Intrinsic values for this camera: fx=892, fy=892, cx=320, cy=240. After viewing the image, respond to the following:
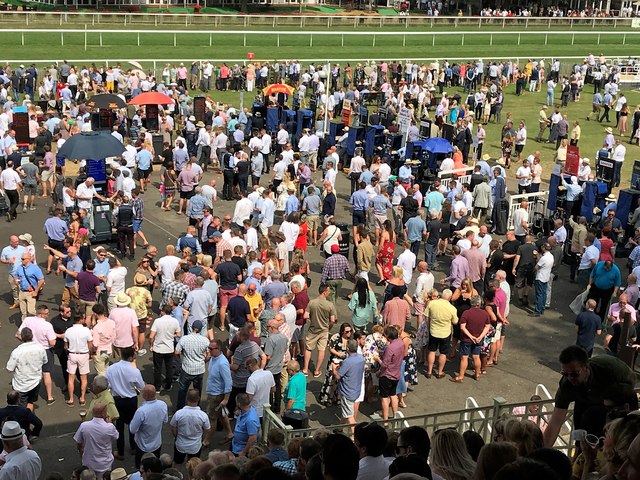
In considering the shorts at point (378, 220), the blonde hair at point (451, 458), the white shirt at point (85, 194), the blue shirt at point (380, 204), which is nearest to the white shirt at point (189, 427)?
the blonde hair at point (451, 458)

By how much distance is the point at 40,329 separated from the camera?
1250 cm

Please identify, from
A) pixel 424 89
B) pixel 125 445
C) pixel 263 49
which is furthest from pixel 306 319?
pixel 263 49

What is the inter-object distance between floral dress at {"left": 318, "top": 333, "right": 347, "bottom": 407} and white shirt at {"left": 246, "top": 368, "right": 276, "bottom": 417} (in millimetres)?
1553

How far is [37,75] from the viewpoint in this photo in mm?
35125

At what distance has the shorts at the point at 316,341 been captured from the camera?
1410cm

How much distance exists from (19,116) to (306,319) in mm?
14320

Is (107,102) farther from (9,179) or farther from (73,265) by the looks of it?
(73,265)

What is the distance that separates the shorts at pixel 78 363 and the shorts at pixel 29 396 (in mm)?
639

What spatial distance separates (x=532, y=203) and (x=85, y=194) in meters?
10.8

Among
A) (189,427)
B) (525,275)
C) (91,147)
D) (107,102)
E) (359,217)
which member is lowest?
(525,275)

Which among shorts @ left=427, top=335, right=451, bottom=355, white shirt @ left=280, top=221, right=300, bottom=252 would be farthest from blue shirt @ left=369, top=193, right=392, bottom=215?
shorts @ left=427, top=335, right=451, bottom=355

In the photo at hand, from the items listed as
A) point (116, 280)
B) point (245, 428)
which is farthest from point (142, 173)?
point (245, 428)

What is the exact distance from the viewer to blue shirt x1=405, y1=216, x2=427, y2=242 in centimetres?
1847

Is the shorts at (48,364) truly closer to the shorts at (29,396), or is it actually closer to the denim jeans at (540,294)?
the shorts at (29,396)
